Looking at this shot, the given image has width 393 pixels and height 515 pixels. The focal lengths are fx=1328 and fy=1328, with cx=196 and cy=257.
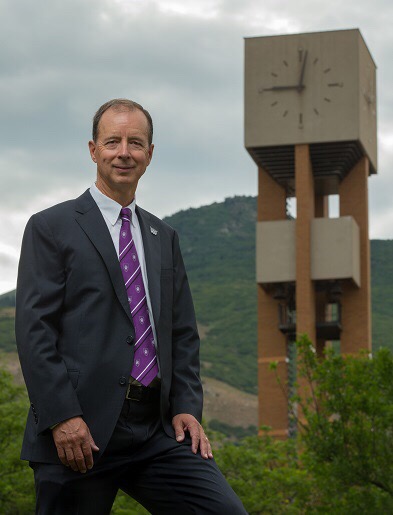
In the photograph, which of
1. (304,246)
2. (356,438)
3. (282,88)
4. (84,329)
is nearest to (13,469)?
(356,438)

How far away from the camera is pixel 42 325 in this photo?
4.63m

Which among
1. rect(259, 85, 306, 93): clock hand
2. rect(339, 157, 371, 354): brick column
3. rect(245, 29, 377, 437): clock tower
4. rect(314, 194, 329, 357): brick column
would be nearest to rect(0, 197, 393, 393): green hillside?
rect(314, 194, 329, 357): brick column

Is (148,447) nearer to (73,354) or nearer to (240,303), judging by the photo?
(73,354)

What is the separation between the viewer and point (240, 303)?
130 metres

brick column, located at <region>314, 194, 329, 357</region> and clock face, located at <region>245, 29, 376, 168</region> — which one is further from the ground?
clock face, located at <region>245, 29, 376, 168</region>

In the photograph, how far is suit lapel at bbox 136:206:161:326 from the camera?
16.0ft

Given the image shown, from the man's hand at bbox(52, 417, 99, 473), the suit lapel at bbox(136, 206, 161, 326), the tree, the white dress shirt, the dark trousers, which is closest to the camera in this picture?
the man's hand at bbox(52, 417, 99, 473)

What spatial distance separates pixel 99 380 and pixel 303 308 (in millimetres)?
43570

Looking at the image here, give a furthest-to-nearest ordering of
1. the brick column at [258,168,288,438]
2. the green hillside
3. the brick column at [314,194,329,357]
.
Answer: the green hillside, the brick column at [314,194,329,357], the brick column at [258,168,288,438]

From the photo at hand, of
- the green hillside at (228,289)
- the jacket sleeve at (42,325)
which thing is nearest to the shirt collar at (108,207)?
the jacket sleeve at (42,325)

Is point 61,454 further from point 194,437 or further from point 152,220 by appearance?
point 152,220

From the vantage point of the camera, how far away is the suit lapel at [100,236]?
4.80m

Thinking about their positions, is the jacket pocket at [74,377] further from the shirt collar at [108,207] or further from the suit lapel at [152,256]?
the shirt collar at [108,207]

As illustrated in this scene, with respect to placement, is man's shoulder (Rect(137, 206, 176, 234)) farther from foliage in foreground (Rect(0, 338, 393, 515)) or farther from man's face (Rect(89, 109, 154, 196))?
foliage in foreground (Rect(0, 338, 393, 515))
